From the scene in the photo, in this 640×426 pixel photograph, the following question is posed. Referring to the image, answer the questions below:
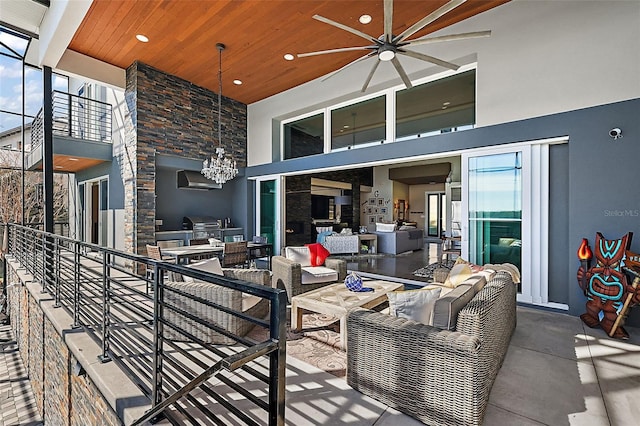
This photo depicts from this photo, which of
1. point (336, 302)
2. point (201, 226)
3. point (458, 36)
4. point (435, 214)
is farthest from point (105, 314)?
point (435, 214)

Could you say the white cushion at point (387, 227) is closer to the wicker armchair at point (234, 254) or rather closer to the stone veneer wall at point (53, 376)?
the wicker armchair at point (234, 254)

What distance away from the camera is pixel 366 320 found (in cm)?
225

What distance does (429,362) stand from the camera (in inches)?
76.9

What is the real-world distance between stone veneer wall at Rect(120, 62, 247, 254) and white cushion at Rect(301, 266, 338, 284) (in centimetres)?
410

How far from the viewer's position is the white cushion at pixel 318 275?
173 inches

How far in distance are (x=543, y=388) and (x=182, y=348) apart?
2.77 meters

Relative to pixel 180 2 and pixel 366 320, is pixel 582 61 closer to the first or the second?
pixel 366 320

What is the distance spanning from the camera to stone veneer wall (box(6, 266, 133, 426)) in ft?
7.55

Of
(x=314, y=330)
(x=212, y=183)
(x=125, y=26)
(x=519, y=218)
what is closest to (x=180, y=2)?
(x=125, y=26)

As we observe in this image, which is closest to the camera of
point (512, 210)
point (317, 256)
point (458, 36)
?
point (458, 36)

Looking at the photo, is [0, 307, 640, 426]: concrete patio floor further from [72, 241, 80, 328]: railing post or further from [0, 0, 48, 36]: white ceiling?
[0, 0, 48, 36]: white ceiling

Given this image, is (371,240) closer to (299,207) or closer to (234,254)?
(299,207)

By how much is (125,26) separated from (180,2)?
52.7 inches

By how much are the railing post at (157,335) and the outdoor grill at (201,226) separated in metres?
6.43
